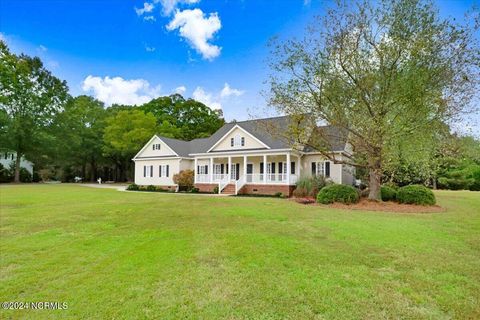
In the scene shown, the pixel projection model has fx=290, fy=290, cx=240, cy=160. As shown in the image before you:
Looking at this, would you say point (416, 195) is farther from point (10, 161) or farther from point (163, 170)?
point (10, 161)

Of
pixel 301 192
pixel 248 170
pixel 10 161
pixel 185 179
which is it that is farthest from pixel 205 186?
pixel 10 161

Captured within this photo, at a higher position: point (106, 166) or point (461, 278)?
point (106, 166)

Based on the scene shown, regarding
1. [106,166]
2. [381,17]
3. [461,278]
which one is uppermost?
[381,17]

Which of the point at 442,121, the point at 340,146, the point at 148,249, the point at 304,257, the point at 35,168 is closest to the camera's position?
the point at 304,257

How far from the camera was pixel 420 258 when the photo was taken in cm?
584

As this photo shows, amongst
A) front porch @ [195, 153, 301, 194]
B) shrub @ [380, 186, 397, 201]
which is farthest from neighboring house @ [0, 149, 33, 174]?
shrub @ [380, 186, 397, 201]

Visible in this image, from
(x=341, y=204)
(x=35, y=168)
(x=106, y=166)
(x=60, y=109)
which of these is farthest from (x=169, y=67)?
(x=35, y=168)

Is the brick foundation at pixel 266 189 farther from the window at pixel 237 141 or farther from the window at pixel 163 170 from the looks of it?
the window at pixel 163 170

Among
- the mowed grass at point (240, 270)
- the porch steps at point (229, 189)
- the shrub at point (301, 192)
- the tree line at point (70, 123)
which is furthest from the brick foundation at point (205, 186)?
the mowed grass at point (240, 270)

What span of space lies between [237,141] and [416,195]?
14.8 meters

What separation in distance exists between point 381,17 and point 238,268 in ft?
50.0

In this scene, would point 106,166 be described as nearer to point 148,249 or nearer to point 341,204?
point 341,204

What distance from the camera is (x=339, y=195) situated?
51.4ft

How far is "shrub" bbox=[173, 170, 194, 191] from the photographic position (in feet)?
91.7
